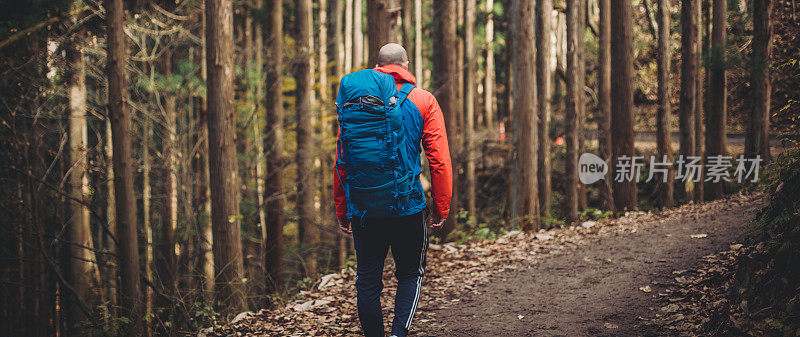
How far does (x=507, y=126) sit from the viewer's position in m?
22.3

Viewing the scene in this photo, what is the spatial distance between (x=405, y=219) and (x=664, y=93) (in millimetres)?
12857

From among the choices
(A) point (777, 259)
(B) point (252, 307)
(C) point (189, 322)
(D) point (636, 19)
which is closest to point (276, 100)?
(B) point (252, 307)

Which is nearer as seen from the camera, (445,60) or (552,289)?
(552,289)

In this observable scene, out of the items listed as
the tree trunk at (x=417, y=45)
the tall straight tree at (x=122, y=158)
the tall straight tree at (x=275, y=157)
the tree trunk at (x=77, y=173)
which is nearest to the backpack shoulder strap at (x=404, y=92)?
the tall straight tree at (x=122, y=158)

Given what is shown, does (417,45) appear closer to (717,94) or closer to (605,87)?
(605,87)

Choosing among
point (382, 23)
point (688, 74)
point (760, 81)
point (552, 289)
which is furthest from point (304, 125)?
point (760, 81)

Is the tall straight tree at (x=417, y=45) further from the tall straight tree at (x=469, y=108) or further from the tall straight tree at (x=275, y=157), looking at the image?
the tall straight tree at (x=275, y=157)

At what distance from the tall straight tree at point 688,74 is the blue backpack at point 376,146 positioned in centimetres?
1293

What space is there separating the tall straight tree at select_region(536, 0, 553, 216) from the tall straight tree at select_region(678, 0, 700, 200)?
12.0ft

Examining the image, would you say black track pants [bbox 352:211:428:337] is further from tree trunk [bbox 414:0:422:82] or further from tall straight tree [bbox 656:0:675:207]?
tree trunk [bbox 414:0:422:82]

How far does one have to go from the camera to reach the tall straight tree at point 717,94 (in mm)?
14031

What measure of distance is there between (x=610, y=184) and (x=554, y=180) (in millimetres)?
6893

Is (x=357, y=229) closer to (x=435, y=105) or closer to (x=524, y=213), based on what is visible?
(x=435, y=105)

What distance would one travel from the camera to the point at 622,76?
13.5 metres
